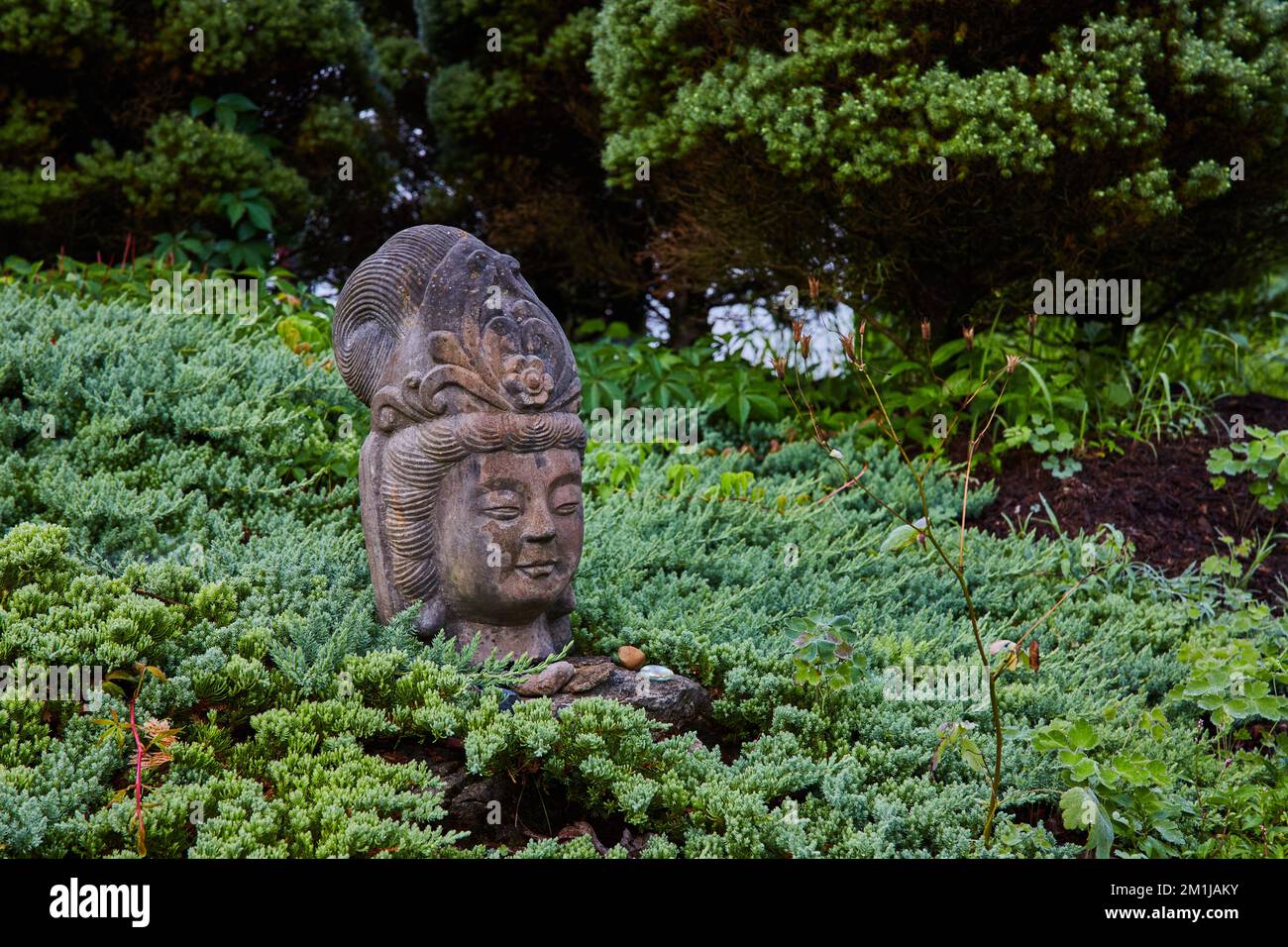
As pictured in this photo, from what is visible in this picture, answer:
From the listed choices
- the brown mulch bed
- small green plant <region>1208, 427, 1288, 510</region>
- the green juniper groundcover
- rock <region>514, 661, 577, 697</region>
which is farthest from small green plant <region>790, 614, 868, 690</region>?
the brown mulch bed

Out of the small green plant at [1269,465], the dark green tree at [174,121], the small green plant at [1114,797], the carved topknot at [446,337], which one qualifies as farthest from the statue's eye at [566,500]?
the dark green tree at [174,121]

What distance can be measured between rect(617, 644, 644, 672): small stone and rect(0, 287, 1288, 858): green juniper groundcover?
6 centimetres

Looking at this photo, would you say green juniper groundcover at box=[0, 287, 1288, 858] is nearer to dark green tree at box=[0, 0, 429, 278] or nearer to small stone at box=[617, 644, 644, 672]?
small stone at box=[617, 644, 644, 672]

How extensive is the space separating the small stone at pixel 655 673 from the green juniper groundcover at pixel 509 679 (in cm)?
10

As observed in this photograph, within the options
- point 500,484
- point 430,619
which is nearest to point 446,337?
point 500,484

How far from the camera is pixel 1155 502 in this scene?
6.01 m

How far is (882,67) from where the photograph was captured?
19.9ft

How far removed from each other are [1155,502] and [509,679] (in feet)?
12.9

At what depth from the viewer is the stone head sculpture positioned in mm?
3676

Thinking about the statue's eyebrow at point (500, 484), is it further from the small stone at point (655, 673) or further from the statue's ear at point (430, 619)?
the small stone at point (655, 673)

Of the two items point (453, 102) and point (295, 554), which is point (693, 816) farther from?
point (453, 102)

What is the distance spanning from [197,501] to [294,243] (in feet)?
13.1

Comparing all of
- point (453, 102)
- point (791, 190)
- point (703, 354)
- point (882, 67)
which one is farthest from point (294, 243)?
point (882, 67)

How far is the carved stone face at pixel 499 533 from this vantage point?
3.68m
